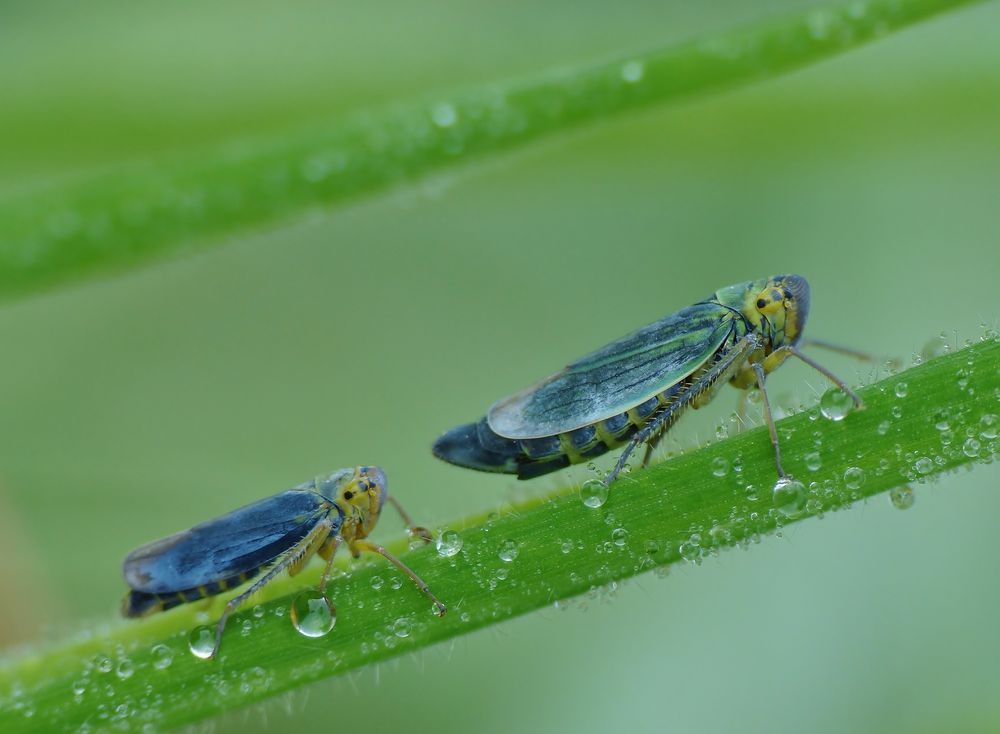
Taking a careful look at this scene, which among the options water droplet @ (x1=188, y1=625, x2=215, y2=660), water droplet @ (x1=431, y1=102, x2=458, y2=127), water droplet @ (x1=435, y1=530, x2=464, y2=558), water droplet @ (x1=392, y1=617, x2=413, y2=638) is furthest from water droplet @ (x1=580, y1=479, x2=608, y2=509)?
water droplet @ (x1=431, y1=102, x2=458, y2=127)

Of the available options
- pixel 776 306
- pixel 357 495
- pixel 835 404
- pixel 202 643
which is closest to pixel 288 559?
pixel 357 495

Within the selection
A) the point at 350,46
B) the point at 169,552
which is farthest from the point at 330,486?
the point at 350,46

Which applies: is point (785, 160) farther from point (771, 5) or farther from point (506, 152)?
point (506, 152)

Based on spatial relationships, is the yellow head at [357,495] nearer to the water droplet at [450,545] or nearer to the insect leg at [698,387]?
the insect leg at [698,387]

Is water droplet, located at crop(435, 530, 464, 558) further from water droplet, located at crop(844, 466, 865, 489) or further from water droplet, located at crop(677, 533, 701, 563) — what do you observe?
water droplet, located at crop(844, 466, 865, 489)

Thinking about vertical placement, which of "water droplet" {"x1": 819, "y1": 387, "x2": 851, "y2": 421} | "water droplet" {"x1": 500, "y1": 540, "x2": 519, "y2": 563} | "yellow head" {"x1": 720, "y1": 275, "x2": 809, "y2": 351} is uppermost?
"yellow head" {"x1": 720, "y1": 275, "x2": 809, "y2": 351}

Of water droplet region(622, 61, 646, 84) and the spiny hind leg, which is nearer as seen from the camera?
water droplet region(622, 61, 646, 84)

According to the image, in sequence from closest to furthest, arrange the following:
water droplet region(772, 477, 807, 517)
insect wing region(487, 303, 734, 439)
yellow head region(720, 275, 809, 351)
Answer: water droplet region(772, 477, 807, 517)
insect wing region(487, 303, 734, 439)
yellow head region(720, 275, 809, 351)
